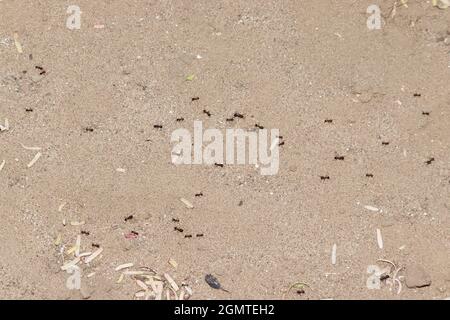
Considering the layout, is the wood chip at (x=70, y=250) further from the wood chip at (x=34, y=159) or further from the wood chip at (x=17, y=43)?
the wood chip at (x=17, y=43)

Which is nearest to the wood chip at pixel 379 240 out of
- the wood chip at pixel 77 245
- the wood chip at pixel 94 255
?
the wood chip at pixel 94 255

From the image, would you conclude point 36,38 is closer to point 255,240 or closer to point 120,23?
point 120,23

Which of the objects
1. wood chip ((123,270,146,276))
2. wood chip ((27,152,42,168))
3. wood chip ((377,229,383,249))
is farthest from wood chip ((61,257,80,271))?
wood chip ((377,229,383,249))

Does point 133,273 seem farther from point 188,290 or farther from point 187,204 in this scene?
point 187,204

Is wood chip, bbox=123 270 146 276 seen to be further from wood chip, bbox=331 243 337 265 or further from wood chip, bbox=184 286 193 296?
wood chip, bbox=331 243 337 265

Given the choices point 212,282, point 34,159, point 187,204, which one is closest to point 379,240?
point 212,282

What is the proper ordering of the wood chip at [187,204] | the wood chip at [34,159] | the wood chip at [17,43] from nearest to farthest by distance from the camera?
the wood chip at [187,204] < the wood chip at [34,159] < the wood chip at [17,43]

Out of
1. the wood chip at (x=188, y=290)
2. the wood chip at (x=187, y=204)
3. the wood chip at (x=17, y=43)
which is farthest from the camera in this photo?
the wood chip at (x=17, y=43)

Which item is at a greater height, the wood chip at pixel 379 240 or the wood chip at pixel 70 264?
the wood chip at pixel 379 240

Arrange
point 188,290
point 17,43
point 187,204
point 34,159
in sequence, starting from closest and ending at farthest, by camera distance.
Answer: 1. point 188,290
2. point 187,204
3. point 34,159
4. point 17,43
